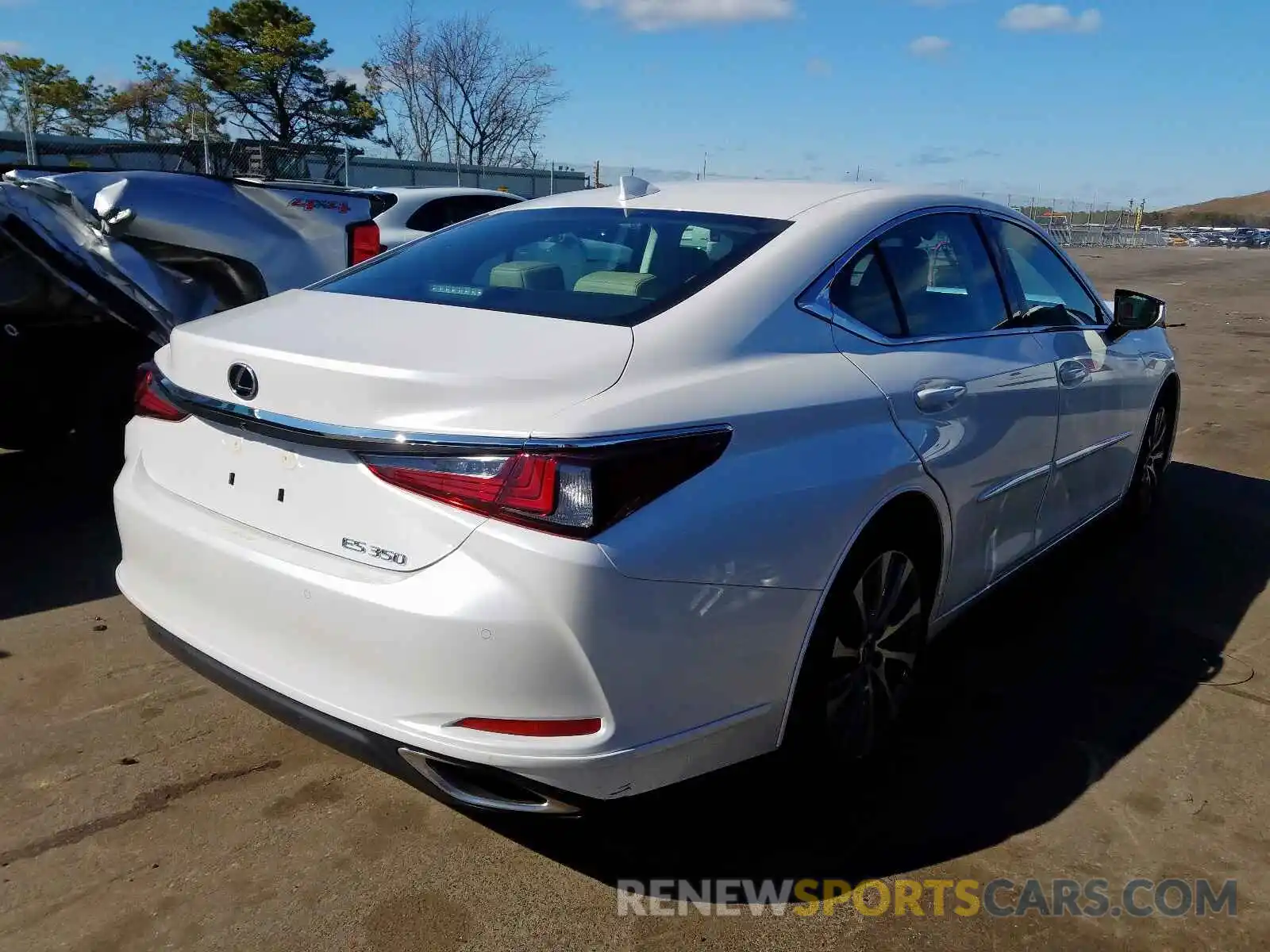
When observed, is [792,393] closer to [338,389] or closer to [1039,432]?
[338,389]

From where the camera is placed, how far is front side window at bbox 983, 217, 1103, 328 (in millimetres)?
3795

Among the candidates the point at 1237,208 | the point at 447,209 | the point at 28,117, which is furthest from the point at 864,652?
the point at 1237,208

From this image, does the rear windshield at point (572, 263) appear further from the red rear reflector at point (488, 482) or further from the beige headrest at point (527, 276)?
the red rear reflector at point (488, 482)

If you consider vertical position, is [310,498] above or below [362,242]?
below

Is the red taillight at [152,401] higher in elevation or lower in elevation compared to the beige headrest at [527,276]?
lower

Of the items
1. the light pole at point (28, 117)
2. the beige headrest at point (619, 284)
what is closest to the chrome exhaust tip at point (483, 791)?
the beige headrest at point (619, 284)

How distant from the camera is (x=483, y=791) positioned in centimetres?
218

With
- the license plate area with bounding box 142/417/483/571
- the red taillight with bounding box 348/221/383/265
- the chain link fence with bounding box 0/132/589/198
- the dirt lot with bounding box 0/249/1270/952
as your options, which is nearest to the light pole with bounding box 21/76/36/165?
the chain link fence with bounding box 0/132/589/198

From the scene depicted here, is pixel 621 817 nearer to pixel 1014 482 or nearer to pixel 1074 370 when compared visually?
pixel 1014 482

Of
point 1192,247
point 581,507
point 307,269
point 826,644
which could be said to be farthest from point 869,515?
point 1192,247

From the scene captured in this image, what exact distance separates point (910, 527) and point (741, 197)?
3.83 ft

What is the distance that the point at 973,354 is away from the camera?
3.26 meters

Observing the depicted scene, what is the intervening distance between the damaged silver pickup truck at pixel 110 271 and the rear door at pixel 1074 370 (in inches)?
138

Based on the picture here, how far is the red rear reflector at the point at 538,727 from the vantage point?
82.0 inches
